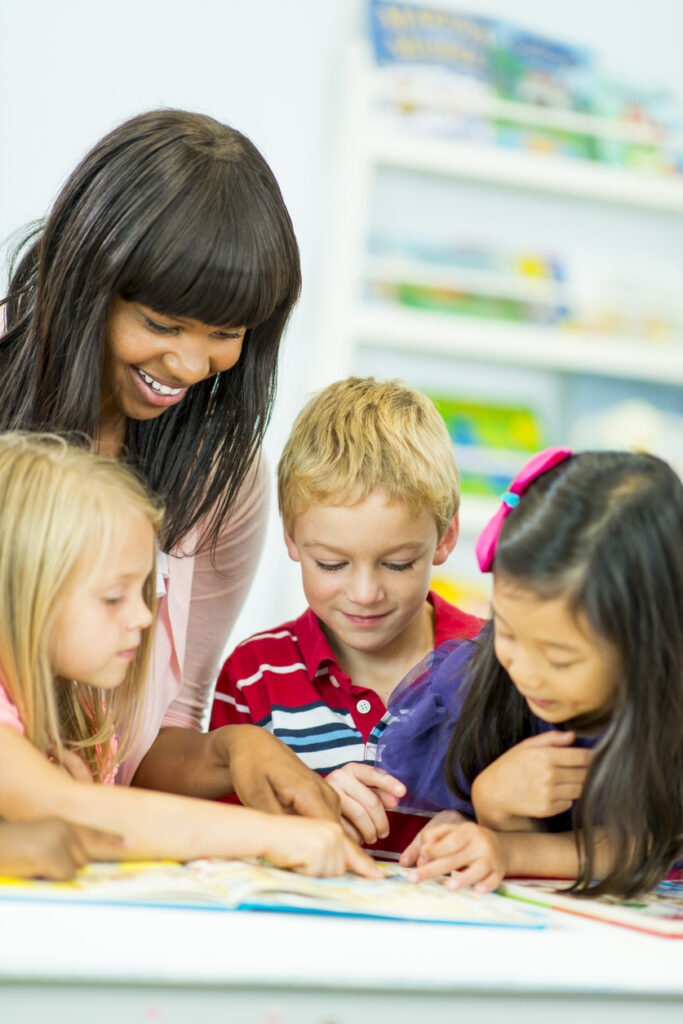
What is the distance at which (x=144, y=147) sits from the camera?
3.27 feet

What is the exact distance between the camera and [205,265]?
0.96 metres

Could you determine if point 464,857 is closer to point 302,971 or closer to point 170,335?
point 302,971

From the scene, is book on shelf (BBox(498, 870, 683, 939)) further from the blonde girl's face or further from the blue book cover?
the blue book cover

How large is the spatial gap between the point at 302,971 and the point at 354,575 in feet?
2.17

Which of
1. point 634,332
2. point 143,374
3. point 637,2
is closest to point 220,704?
point 143,374

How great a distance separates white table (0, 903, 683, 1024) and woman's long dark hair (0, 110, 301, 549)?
559mm

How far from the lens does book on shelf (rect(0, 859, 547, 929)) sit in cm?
63

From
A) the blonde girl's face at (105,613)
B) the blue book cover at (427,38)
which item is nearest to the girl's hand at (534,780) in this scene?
the blonde girl's face at (105,613)

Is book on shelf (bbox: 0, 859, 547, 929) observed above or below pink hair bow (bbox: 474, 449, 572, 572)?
below

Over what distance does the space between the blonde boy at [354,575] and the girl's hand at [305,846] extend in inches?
13.8

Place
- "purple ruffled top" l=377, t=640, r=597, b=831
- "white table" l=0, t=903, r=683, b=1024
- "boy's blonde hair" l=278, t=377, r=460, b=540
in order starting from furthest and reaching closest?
"boy's blonde hair" l=278, t=377, r=460, b=540, "purple ruffled top" l=377, t=640, r=597, b=831, "white table" l=0, t=903, r=683, b=1024

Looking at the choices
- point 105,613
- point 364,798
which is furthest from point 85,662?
point 364,798

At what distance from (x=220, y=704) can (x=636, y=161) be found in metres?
1.93

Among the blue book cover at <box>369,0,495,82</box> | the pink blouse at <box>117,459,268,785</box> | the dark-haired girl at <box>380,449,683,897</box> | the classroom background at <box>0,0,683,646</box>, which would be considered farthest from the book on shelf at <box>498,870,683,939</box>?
the blue book cover at <box>369,0,495,82</box>
